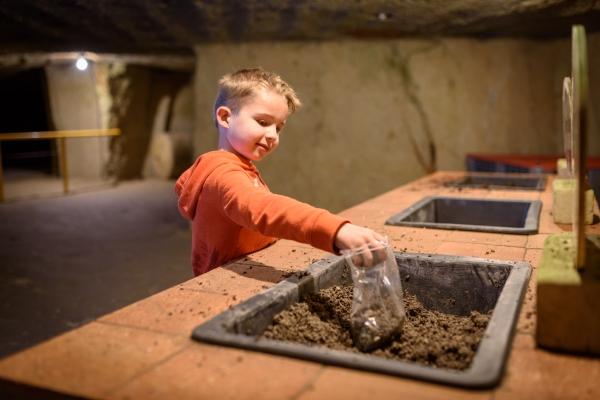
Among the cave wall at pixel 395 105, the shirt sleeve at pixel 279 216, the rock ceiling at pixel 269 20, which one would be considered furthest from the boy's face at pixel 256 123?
the cave wall at pixel 395 105

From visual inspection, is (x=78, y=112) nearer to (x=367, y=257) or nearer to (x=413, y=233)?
(x=413, y=233)

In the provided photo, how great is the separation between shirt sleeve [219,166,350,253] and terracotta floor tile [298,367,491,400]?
0.48m

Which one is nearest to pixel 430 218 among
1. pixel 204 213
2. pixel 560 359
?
pixel 204 213

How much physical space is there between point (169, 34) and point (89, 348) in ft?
17.0

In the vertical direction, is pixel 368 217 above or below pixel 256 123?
below

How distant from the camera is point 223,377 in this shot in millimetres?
1013

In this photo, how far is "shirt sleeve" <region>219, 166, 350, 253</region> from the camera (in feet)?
4.70

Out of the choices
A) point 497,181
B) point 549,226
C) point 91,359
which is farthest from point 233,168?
point 497,181

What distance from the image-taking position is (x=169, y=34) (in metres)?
5.76

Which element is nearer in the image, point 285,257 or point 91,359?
point 91,359

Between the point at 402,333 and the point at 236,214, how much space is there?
63cm

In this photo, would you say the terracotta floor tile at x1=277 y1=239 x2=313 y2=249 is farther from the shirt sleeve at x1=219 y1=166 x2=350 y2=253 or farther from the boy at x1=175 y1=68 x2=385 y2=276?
the shirt sleeve at x1=219 y1=166 x2=350 y2=253

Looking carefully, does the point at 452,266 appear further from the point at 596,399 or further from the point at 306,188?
the point at 306,188

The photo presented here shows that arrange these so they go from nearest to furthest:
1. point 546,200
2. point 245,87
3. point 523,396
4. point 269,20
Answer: point 523,396 < point 245,87 < point 546,200 < point 269,20
